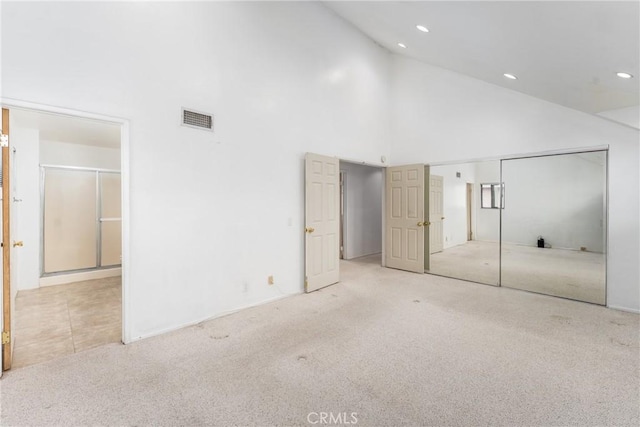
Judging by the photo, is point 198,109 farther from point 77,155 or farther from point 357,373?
point 77,155

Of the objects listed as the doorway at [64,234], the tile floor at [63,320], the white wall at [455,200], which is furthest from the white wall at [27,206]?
Answer: the white wall at [455,200]

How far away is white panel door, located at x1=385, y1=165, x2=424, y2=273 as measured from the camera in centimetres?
538

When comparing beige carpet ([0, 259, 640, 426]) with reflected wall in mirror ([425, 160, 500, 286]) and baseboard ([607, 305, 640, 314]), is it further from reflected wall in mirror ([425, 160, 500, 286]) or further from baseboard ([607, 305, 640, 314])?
reflected wall in mirror ([425, 160, 500, 286])

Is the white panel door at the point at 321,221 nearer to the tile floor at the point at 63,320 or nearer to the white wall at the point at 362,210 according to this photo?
the white wall at the point at 362,210

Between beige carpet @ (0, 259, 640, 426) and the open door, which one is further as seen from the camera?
the open door

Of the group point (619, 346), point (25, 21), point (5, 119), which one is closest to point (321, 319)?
point (619, 346)

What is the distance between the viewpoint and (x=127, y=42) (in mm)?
2646

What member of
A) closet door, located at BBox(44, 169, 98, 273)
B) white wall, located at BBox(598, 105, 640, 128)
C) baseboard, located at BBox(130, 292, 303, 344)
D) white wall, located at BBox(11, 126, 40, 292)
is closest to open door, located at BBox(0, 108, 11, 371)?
baseboard, located at BBox(130, 292, 303, 344)

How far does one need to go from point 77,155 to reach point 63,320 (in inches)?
127

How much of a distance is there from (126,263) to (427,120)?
5246 millimetres

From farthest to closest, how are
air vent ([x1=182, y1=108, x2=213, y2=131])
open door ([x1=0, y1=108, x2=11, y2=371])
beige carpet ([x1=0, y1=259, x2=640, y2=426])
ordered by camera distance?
air vent ([x1=182, y1=108, x2=213, y2=131]) → open door ([x1=0, y1=108, x2=11, y2=371]) → beige carpet ([x1=0, y1=259, x2=640, y2=426])

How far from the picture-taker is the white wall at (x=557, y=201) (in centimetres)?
389

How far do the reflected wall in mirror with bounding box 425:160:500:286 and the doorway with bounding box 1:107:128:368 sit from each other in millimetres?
4920

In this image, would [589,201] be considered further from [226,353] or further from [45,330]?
[45,330]
